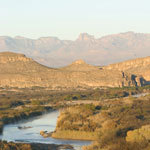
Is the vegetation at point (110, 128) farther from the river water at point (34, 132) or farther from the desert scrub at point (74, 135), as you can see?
the river water at point (34, 132)

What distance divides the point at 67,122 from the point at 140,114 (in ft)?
43.2

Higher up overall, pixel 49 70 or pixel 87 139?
pixel 49 70

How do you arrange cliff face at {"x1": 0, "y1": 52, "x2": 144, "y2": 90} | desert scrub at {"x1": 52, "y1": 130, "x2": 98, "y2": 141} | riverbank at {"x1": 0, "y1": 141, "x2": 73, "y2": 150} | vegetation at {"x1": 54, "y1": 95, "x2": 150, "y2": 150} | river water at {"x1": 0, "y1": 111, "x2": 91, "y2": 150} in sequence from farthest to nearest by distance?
cliff face at {"x1": 0, "y1": 52, "x2": 144, "y2": 90} → desert scrub at {"x1": 52, "y1": 130, "x2": 98, "y2": 141} → river water at {"x1": 0, "y1": 111, "x2": 91, "y2": 150} → riverbank at {"x1": 0, "y1": 141, "x2": 73, "y2": 150} → vegetation at {"x1": 54, "y1": 95, "x2": 150, "y2": 150}

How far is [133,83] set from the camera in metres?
185

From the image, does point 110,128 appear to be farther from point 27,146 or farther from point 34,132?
point 34,132

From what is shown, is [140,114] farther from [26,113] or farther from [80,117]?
[26,113]

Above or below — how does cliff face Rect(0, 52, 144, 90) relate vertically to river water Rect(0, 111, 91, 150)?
above

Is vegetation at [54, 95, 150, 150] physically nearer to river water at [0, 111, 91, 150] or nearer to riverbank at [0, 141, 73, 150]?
river water at [0, 111, 91, 150]

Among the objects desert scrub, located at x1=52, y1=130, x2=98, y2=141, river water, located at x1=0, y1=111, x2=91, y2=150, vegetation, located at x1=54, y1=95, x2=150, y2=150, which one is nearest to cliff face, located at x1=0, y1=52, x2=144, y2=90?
river water, located at x1=0, y1=111, x2=91, y2=150

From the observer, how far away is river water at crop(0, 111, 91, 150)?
51.5 meters

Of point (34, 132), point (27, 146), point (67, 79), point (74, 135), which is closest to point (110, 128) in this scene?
point (74, 135)

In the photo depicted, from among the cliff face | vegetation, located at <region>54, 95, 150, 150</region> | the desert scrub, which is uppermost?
the cliff face

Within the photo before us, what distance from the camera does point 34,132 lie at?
197 feet

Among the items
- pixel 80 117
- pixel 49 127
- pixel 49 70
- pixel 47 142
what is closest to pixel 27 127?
pixel 49 127
